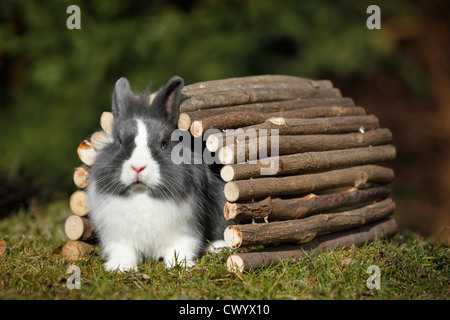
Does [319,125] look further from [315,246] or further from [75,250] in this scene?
[75,250]

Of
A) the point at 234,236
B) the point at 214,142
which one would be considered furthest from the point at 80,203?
the point at 234,236

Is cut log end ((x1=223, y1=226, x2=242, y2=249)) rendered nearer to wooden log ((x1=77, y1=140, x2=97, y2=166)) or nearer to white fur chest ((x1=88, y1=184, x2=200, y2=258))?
white fur chest ((x1=88, y1=184, x2=200, y2=258))

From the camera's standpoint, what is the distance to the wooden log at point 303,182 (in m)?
3.67

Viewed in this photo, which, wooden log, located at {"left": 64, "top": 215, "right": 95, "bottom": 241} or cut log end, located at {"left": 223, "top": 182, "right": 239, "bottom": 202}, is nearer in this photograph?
cut log end, located at {"left": 223, "top": 182, "right": 239, "bottom": 202}

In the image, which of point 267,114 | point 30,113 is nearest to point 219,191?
point 267,114

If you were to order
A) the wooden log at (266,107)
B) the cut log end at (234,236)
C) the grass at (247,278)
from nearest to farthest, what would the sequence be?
the grass at (247,278), the cut log end at (234,236), the wooden log at (266,107)

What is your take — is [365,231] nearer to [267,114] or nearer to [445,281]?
[445,281]

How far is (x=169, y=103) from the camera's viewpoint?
13.3 ft

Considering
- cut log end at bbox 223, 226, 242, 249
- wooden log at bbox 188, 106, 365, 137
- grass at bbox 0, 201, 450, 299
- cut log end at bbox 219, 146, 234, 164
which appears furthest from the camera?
wooden log at bbox 188, 106, 365, 137

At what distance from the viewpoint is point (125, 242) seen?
157 inches

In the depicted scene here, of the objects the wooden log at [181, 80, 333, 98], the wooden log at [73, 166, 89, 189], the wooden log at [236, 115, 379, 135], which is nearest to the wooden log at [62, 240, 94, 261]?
the wooden log at [73, 166, 89, 189]

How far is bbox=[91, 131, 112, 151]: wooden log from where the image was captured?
421 cm

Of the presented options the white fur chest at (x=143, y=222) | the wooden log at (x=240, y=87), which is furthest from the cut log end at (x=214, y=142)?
the wooden log at (x=240, y=87)

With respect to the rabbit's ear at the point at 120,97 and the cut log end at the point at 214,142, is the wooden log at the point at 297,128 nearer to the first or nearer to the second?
the cut log end at the point at 214,142
